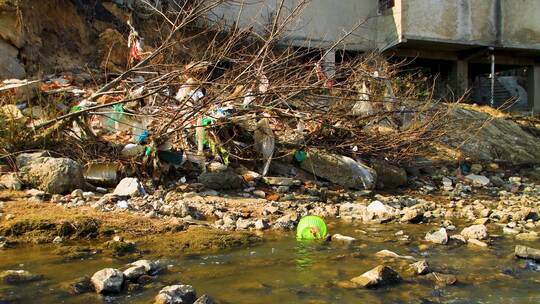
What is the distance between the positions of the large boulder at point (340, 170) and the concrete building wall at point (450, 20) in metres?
6.85

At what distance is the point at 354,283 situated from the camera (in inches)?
144

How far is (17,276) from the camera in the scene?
353 centimetres

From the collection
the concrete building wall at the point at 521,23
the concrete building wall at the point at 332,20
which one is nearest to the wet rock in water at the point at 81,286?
the concrete building wall at the point at 332,20

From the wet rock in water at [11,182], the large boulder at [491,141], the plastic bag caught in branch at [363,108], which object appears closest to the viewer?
the wet rock in water at [11,182]

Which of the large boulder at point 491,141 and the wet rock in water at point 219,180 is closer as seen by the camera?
the wet rock in water at point 219,180

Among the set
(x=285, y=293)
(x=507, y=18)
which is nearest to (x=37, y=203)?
(x=285, y=293)

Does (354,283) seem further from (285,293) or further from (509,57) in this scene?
(509,57)

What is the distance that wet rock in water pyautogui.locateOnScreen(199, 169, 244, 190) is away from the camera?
691 cm

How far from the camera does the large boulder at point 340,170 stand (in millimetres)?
7875

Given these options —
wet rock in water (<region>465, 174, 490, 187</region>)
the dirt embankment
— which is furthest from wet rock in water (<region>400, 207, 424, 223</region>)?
wet rock in water (<region>465, 174, 490, 187</region>)

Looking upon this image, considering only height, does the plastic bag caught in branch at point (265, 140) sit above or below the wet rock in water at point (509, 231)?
above

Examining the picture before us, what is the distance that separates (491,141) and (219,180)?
6.72m

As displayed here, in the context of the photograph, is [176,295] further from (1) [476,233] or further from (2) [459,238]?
(1) [476,233]

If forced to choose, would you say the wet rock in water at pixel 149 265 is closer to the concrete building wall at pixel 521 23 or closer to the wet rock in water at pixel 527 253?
the wet rock in water at pixel 527 253
